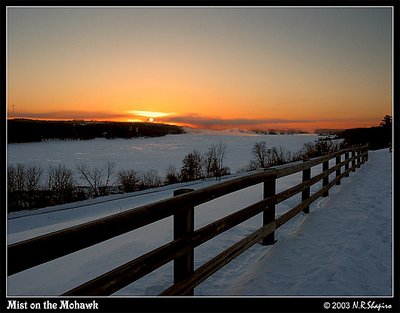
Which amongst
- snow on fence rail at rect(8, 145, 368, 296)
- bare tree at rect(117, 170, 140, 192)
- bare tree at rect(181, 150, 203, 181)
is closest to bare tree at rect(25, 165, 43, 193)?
bare tree at rect(117, 170, 140, 192)

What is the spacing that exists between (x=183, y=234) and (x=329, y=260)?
2.25m

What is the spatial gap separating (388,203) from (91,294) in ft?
24.1

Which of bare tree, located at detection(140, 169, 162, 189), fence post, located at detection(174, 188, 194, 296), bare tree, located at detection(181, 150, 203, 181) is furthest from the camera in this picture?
bare tree, located at detection(181, 150, 203, 181)

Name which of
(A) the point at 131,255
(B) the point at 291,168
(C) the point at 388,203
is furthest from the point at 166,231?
(C) the point at 388,203

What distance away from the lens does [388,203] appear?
24.8 ft

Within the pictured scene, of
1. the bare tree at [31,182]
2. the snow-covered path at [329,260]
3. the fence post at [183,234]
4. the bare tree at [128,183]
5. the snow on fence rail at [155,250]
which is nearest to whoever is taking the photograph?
the snow on fence rail at [155,250]

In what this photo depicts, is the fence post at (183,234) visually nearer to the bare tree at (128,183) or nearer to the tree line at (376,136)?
the bare tree at (128,183)

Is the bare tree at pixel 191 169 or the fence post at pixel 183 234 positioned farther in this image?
the bare tree at pixel 191 169

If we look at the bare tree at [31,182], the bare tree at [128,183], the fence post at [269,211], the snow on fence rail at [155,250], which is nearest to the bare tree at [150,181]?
the bare tree at [128,183]

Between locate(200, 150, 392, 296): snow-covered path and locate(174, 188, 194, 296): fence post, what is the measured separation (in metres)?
0.69

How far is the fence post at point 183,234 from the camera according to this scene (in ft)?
9.62

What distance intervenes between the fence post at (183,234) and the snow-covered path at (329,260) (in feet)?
2.26

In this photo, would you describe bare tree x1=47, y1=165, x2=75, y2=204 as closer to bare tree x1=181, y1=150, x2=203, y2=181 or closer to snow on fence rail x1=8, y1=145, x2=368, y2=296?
bare tree x1=181, y1=150, x2=203, y2=181

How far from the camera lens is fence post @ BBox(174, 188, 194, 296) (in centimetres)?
293
